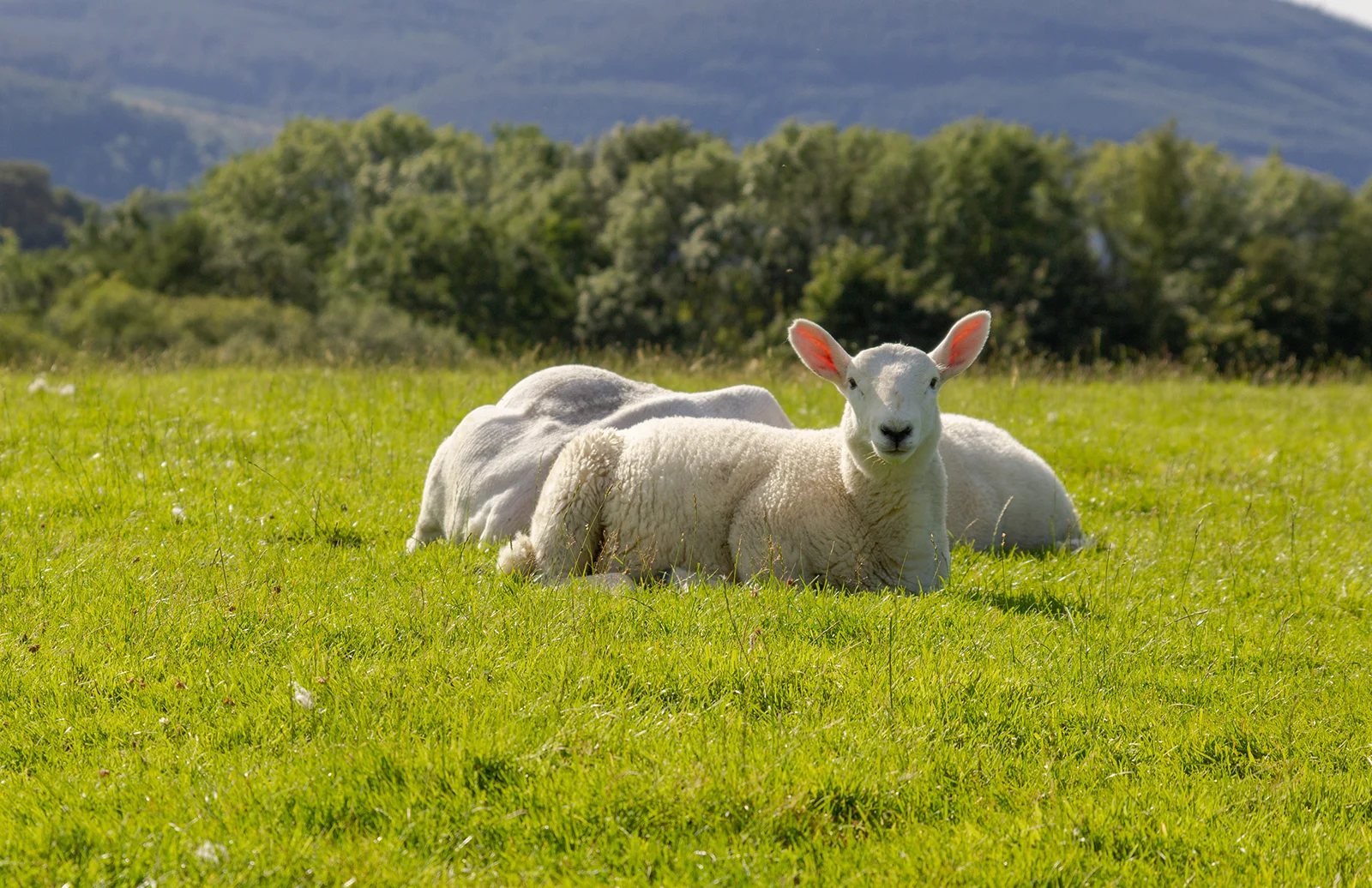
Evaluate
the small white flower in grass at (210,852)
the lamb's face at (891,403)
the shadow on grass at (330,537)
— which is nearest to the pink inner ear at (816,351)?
the lamb's face at (891,403)

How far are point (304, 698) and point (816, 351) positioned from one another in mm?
3532

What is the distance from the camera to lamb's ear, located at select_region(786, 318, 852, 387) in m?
6.82

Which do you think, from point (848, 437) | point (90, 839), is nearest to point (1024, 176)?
point (848, 437)

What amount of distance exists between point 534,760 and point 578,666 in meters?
0.81

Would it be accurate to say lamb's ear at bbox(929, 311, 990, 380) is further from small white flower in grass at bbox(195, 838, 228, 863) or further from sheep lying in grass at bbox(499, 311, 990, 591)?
small white flower in grass at bbox(195, 838, 228, 863)

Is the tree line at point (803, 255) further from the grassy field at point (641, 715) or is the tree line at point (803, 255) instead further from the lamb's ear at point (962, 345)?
the grassy field at point (641, 715)

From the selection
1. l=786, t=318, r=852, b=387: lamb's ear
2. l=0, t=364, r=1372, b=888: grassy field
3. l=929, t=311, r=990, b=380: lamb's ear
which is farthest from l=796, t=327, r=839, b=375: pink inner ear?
l=0, t=364, r=1372, b=888: grassy field

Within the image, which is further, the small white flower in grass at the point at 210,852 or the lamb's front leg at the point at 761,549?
the lamb's front leg at the point at 761,549

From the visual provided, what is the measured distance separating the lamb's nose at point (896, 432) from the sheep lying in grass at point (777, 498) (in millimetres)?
200

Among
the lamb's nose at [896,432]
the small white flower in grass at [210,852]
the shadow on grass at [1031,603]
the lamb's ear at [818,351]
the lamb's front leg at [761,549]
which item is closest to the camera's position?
the small white flower in grass at [210,852]

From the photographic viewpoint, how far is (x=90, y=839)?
12.5 feet

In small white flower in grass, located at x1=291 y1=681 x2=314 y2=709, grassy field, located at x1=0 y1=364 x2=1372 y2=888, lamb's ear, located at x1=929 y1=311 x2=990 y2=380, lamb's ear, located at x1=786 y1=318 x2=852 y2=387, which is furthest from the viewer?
lamb's ear, located at x1=929 y1=311 x2=990 y2=380

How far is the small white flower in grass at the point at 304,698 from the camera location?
4647 mm

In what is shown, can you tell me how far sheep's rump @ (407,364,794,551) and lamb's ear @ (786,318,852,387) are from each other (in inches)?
58.9
